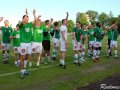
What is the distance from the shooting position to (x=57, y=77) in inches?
562

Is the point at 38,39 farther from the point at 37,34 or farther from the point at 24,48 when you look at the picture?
the point at 24,48

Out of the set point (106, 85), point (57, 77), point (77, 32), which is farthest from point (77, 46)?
point (106, 85)

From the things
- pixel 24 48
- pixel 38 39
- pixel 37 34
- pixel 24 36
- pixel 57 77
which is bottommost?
pixel 57 77

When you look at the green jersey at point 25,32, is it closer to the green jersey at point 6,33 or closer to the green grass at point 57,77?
the green grass at point 57,77

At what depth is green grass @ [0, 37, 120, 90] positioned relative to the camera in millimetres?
12258

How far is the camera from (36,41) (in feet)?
55.1

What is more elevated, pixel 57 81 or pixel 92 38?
pixel 92 38

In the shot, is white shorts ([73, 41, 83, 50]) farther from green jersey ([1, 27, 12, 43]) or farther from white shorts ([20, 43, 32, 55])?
white shorts ([20, 43, 32, 55])

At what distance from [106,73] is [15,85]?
566 cm

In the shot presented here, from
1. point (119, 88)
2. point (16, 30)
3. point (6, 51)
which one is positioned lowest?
point (119, 88)

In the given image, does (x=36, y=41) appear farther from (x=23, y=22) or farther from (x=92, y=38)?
(x=92, y=38)

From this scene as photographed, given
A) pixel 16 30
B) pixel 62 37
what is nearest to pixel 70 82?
pixel 62 37

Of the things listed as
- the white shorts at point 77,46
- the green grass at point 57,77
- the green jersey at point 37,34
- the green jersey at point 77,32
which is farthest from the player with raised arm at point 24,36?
the green jersey at point 77,32

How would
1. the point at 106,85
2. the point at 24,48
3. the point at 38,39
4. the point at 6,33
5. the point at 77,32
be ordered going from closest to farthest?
the point at 106,85, the point at 24,48, the point at 38,39, the point at 6,33, the point at 77,32
